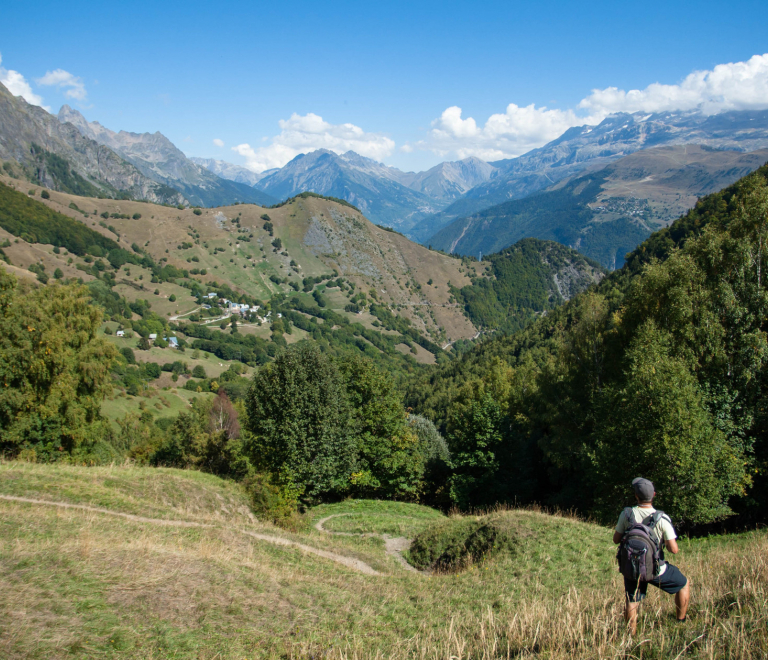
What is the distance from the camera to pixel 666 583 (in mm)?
6500

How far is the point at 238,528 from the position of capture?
57.1 feet

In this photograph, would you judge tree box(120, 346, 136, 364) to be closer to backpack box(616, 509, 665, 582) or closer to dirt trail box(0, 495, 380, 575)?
dirt trail box(0, 495, 380, 575)

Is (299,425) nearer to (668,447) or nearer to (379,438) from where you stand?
(379,438)

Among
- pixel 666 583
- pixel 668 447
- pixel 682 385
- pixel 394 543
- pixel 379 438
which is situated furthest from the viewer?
pixel 379 438

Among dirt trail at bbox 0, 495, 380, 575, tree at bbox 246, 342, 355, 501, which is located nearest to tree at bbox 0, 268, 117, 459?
tree at bbox 246, 342, 355, 501

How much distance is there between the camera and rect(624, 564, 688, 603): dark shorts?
21.2 ft

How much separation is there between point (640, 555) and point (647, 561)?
0.14 meters

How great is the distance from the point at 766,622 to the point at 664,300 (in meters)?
21.8

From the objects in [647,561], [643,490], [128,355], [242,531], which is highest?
[643,490]

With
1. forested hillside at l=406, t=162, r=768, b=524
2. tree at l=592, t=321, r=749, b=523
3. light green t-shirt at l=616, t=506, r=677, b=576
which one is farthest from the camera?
forested hillside at l=406, t=162, r=768, b=524

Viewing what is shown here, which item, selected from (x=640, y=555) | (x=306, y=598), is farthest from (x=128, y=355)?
(x=640, y=555)

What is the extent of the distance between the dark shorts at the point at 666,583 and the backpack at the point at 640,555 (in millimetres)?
106

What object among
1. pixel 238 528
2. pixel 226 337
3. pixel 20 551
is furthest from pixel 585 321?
pixel 226 337

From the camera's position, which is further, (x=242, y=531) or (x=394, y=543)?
(x=394, y=543)
